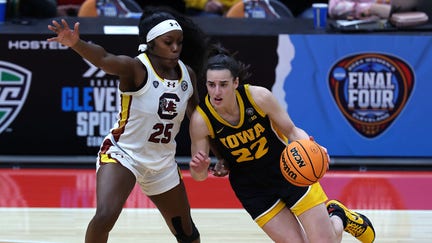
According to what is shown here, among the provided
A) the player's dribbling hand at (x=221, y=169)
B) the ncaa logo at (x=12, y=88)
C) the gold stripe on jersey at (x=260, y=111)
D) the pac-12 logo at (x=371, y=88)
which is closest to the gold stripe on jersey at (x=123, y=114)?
the player's dribbling hand at (x=221, y=169)

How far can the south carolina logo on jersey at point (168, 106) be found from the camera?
19.0 feet

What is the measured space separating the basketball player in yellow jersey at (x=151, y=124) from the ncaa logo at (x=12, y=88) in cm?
338

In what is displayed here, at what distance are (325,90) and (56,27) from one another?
4.37m

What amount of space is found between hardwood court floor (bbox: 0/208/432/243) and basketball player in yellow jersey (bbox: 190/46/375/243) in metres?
1.08

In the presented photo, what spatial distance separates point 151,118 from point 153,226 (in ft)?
5.97

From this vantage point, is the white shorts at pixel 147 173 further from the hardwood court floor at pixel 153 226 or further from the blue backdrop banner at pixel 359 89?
the blue backdrop banner at pixel 359 89

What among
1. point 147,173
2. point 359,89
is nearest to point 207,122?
point 147,173

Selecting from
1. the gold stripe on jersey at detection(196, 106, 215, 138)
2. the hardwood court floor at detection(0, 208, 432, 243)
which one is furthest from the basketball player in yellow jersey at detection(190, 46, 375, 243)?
the hardwood court floor at detection(0, 208, 432, 243)

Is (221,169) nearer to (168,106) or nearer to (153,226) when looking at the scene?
(168,106)

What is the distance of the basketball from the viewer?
5500 mm

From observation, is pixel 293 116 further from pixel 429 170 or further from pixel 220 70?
pixel 220 70

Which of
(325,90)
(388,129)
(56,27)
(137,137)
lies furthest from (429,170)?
(56,27)

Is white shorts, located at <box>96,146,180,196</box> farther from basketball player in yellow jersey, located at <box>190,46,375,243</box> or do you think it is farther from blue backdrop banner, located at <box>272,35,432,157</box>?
blue backdrop banner, located at <box>272,35,432,157</box>

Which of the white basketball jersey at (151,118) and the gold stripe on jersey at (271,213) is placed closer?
the white basketball jersey at (151,118)
